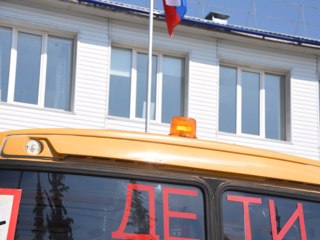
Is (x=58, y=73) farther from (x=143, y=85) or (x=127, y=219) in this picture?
(x=127, y=219)

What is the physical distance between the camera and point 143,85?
15695 millimetres

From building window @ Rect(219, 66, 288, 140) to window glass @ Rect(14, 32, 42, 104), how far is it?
186 inches

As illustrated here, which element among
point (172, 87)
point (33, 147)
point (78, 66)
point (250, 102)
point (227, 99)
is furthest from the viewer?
point (250, 102)

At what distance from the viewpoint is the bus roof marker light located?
366 centimetres

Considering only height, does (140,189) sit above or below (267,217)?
above

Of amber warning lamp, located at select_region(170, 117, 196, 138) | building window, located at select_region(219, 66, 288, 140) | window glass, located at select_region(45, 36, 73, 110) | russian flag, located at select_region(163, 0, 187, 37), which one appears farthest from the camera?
building window, located at select_region(219, 66, 288, 140)

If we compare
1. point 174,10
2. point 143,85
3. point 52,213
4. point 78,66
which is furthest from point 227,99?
point 52,213

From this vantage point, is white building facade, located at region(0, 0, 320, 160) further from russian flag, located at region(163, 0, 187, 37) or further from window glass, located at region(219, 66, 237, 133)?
russian flag, located at region(163, 0, 187, 37)

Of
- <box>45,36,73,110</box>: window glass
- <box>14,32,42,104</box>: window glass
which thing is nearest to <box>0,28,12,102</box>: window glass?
<box>14,32,42,104</box>: window glass

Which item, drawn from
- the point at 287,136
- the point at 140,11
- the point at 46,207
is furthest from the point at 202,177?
the point at 287,136

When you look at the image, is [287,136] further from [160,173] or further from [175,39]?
[160,173]

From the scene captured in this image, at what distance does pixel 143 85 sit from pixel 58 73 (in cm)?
213

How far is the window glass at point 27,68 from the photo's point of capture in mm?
14453

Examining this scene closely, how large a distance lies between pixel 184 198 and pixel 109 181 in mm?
459
